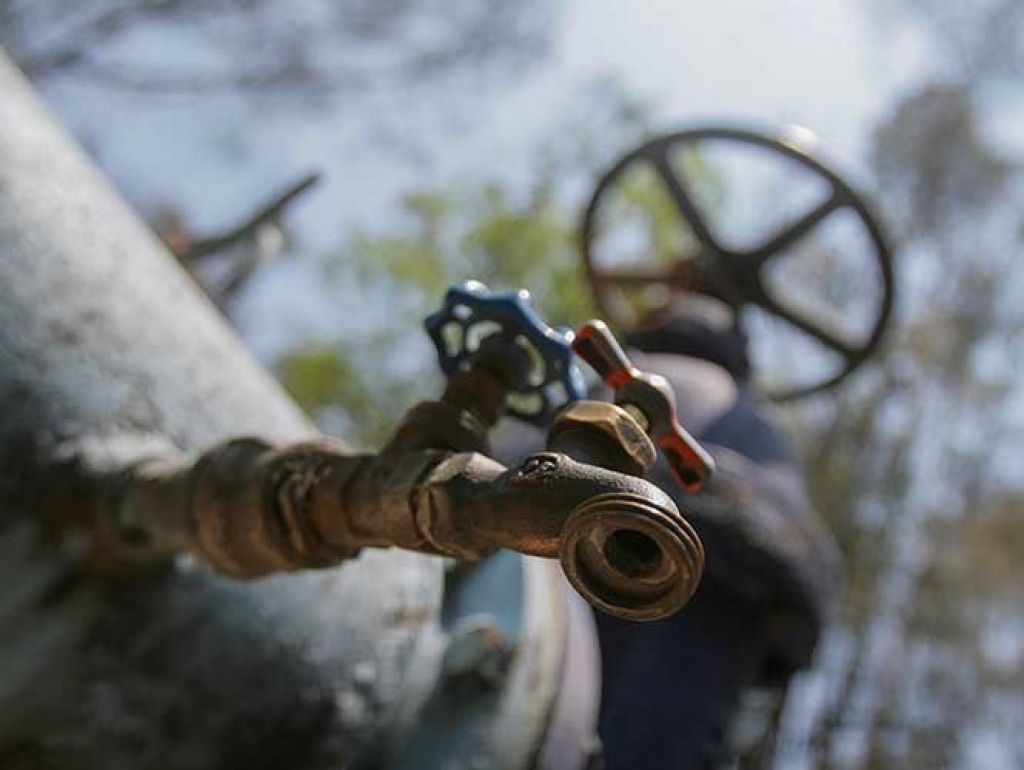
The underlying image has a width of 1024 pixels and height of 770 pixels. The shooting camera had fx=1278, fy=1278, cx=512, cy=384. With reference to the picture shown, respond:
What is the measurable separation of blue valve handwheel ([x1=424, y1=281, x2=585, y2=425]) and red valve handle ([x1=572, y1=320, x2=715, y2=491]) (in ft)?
0.19

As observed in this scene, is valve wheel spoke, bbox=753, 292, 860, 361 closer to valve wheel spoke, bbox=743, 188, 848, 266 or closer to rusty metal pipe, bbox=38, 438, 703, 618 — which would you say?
valve wheel spoke, bbox=743, 188, 848, 266

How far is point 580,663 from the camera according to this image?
4.14ft

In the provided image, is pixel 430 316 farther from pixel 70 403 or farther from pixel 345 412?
pixel 345 412

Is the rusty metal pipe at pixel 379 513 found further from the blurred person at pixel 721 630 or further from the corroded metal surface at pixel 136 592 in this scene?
the blurred person at pixel 721 630

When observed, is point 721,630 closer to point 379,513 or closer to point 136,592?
point 136,592

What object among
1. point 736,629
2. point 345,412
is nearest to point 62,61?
point 345,412

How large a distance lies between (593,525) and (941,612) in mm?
11051

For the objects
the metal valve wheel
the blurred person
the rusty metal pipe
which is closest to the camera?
the rusty metal pipe

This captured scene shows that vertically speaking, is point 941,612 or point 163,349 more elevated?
point 163,349

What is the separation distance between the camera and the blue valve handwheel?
86cm

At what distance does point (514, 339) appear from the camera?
887mm

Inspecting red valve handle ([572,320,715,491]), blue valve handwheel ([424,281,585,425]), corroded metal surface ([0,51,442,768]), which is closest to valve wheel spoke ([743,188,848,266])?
corroded metal surface ([0,51,442,768])

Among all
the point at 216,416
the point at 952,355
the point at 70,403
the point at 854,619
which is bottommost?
the point at 854,619

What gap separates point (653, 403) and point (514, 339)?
5.5 inches
